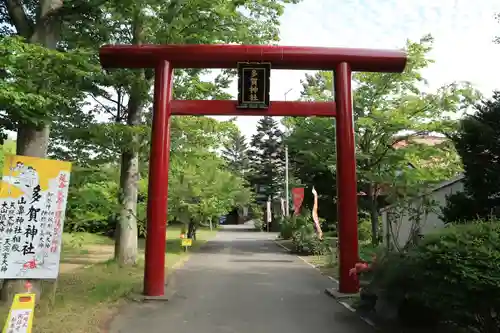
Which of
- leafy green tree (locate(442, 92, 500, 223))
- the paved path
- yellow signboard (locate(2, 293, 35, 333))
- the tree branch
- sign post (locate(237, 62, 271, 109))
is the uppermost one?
the tree branch

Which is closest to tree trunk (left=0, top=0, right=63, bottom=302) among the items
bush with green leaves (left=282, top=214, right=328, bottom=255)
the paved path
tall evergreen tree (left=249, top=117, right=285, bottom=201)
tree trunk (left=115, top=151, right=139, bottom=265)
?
the paved path

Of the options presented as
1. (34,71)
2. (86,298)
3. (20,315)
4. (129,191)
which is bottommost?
(86,298)

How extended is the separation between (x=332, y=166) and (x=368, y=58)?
8984 mm

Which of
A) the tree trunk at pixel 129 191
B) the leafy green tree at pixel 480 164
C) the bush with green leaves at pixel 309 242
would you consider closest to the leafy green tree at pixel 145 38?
the tree trunk at pixel 129 191

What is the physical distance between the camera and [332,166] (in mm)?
19266

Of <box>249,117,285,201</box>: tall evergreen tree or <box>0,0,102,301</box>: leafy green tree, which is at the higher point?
<box>249,117,285,201</box>: tall evergreen tree

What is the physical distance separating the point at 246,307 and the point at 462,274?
4.89m

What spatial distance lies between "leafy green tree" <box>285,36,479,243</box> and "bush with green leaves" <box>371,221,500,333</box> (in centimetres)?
1096

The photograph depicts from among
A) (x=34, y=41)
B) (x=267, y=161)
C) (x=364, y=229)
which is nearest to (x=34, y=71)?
(x=34, y=41)

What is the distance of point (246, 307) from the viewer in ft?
29.5

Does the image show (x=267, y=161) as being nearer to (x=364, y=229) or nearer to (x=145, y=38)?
(x=364, y=229)

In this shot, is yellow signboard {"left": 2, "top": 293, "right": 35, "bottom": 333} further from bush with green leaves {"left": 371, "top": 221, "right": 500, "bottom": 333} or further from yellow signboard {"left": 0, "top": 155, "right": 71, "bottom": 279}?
bush with green leaves {"left": 371, "top": 221, "right": 500, "bottom": 333}

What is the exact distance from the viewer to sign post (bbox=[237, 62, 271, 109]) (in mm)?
10531

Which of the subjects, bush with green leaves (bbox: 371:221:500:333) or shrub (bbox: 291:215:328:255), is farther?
shrub (bbox: 291:215:328:255)
